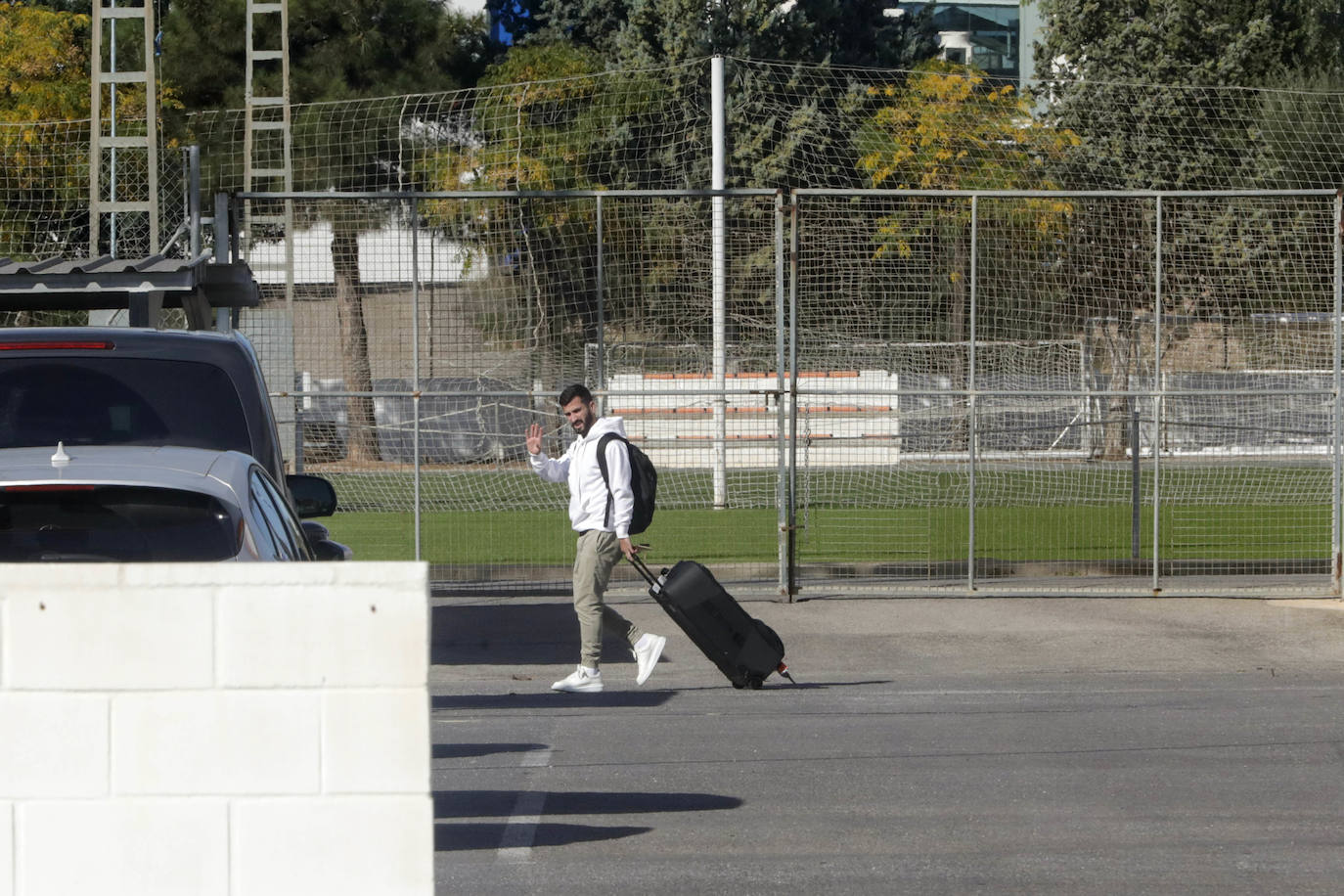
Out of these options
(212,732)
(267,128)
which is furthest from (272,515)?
(267,128)

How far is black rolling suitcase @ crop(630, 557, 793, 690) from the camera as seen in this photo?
9.65 meters

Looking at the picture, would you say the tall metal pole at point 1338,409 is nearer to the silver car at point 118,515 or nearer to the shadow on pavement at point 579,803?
the shadow on pavement at point 579,803

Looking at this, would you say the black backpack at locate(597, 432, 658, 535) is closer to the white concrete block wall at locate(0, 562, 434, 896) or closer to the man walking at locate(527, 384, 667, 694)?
the man walking at locate(527, 384, 667, 694)

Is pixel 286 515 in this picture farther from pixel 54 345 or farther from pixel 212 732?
pixel 212 732

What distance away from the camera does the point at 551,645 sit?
38.8 feet

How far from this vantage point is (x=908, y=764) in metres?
7.71

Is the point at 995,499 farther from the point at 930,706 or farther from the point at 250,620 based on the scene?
the point at 250,620

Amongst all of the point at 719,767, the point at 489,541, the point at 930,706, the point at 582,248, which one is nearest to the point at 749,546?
the point at 489,541

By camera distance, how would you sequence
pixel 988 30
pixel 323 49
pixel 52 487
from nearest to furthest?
pixel 52 487, pixel 323 49, pixel 988 30

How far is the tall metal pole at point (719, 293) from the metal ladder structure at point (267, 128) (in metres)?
4.22

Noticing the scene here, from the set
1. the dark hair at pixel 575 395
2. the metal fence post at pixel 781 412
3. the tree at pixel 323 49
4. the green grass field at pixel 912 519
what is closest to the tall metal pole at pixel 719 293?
the metal fence post at pixel 781 412

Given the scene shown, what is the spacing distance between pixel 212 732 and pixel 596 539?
6.52 meters

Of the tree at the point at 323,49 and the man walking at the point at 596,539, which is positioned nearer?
the man walking at the point at 596,539

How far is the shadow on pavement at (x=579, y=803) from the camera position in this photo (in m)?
6.79
